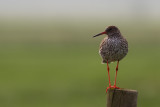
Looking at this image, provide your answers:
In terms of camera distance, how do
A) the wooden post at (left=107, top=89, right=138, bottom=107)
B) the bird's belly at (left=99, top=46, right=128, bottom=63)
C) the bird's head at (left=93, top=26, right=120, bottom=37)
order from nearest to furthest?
1. the wooden post at (left=107, top=89, right=138, bottom=107)
2. the bird's belly at (left=99, top=46, right=128, bottom=63)
3. the bird's head at (left=93, top=26, right=120, bottom=37)

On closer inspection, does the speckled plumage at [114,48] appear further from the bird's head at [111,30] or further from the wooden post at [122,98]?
the wooden post at [122,98]

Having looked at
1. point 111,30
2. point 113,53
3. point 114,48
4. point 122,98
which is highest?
point 111,30

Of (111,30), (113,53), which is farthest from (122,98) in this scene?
(111,30)

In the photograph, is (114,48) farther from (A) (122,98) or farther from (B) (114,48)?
(A) (122,98)

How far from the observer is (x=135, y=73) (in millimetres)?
36000

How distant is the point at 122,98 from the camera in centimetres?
816

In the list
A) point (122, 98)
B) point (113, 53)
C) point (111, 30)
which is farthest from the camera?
point (111, 30)

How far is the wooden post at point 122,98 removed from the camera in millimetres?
8117

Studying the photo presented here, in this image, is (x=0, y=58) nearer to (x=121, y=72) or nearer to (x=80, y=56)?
(x=80, y=56)

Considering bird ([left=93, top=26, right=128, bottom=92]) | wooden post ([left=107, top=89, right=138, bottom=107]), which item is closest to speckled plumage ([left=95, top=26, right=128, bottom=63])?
bird ([left=93, top=26, right=128, bottom=92])

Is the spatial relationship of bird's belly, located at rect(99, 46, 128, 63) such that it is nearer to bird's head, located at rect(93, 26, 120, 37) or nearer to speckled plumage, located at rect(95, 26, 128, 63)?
speckled plumage, located at rect(95, 26, 128, 63)

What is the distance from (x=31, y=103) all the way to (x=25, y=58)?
87.6 feet

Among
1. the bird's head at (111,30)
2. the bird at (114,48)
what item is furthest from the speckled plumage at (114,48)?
the bird's head at (111,30)

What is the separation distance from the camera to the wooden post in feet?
26.6
